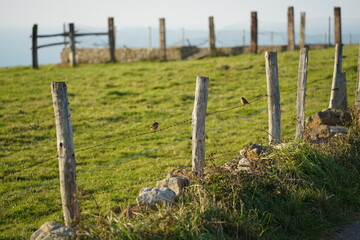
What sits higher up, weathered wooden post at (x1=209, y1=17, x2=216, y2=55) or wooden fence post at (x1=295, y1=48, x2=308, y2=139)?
weathered wooden post at (x1=209, y1=17, x2=216, y2=55)

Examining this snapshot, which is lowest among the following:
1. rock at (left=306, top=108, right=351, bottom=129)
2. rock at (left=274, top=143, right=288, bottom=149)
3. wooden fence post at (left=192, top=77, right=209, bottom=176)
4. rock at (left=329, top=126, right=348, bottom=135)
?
rock at (left=274, top=143, right=288, bottom=149)

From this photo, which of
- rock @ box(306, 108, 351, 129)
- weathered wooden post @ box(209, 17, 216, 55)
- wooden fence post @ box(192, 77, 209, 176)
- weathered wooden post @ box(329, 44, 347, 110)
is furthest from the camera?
weathered wooden post @ box(209, 17, 216, 55)

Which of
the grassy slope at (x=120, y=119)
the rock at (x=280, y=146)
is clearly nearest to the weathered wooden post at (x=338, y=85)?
the grassy slope at (x=120, y=119)

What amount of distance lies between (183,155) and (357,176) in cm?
419

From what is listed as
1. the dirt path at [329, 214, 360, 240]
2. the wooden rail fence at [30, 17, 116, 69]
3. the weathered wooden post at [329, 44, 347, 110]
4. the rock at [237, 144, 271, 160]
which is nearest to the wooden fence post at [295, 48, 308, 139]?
the rock at [237, 144, 271, 160]

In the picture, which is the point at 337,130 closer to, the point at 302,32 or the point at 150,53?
the point at 150,53

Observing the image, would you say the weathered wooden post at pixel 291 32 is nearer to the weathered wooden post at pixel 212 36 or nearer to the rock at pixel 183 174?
the weathered wooden post at pixel 212 36

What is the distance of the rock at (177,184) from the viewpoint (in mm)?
5808

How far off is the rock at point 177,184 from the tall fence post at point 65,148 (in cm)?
132

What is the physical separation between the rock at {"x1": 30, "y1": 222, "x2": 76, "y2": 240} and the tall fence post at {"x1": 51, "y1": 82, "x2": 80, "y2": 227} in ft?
1.11

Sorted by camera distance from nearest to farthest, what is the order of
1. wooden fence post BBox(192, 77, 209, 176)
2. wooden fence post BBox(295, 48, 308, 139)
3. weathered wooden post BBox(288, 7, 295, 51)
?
wooden fence post BBox(192, 77, 209, 176)
wooden fence post BBox(295, 48, 308, 139)
weathered wooden post BBox(288, 7, 295, 51)

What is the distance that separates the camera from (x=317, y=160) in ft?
22.0

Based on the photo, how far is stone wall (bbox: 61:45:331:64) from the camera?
1001 inches

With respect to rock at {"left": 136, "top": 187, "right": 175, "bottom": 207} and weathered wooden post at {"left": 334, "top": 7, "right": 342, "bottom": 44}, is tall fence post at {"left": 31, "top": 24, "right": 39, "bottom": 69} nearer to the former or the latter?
weathered wooden post at {"left": 334, "top": 7, "right": 342, "bottom": 44}
